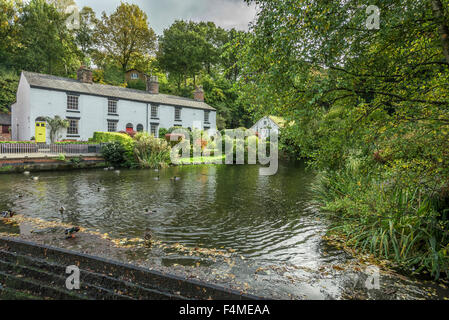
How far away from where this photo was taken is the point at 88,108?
94.3ft

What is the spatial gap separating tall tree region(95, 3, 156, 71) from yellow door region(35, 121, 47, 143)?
86.2 feet

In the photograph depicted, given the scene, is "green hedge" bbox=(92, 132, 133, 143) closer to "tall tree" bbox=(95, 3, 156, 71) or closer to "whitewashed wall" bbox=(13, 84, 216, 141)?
"whitewashed wall" bbox=(13, 84, 216, 141)

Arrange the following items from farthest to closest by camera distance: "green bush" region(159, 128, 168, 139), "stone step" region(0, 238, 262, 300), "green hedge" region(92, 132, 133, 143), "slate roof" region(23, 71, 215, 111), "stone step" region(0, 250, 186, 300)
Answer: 1. "green bush" region(159, 128, 168, 139)
2. "slate roof" region(23, 71, 215, 111)
3. "green hedge" region(92, 132, 133, 143)
4. "stone step" region(0, 250, 186, 300)
5. "stone step" region(0, 238, 262, 300)

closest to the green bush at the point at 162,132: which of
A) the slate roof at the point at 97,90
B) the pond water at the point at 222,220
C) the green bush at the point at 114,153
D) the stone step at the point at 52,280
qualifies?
the slate roof at the point at 97,90

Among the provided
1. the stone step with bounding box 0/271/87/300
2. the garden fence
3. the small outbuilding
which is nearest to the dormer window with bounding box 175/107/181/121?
the garden fence

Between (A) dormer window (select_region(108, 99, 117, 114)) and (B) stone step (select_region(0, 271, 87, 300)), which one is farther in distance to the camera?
(A) dormer window (select_region(108, 99, 117, 114))

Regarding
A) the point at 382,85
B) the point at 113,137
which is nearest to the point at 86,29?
the point at 113,137

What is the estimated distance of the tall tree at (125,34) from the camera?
45.3 metres

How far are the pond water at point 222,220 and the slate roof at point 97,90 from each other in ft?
48.7

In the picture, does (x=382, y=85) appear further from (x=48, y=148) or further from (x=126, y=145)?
(x=48, y=148)

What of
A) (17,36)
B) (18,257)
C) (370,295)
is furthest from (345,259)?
(17,36)

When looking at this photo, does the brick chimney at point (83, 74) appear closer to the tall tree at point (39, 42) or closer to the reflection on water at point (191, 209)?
the tall tree at point (39, 42)

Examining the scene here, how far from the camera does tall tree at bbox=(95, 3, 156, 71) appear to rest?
45.3 m
